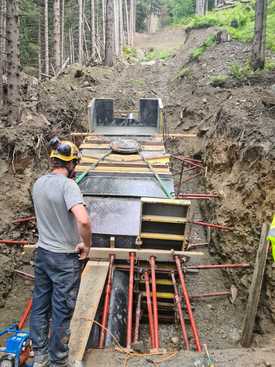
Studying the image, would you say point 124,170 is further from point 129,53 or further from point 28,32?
point 129,53

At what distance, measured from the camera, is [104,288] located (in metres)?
5.88

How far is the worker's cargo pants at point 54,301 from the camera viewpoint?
12.7 feet

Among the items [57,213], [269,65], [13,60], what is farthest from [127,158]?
[269,65]

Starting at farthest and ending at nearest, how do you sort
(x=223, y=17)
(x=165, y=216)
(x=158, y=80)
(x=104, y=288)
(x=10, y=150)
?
(x=223, y=17) → (x=158, y=80) → (x=10, y=150) → (x=165, y=216) → (x=104, y=288)

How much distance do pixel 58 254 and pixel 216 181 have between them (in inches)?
249

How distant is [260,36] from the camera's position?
1229 centimetres

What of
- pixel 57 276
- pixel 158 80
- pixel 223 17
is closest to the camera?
pixel 57 276

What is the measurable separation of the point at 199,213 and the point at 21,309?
5.49 m

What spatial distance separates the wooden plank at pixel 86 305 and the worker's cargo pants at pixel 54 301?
1.34 ft

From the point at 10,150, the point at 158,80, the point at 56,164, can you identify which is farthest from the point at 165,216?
the point at 158,80

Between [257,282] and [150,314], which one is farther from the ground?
[257,282]

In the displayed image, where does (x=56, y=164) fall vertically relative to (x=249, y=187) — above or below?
Result: above

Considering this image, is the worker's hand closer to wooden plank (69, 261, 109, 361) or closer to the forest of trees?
wooden plank (69, 261, 109, 361)

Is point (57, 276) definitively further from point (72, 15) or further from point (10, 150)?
point (72, 15)
